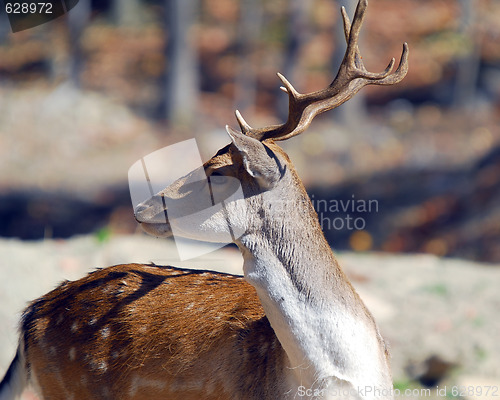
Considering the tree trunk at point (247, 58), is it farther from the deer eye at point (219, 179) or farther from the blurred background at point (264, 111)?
the deer eye at point (219, 179)

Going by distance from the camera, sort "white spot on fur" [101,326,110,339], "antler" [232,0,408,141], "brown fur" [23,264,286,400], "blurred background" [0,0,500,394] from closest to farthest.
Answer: "antler" [232,0,408,141] → "brown fur" [23,264,286,400] → "white spot on fur" [101,326,110,339] → "blurred background" [0,0,500,394]

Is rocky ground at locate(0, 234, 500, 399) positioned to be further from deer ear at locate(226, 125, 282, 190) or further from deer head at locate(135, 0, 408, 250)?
deer ear at locate(226, 125, 282, 190)

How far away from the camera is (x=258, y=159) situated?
2.90 meters

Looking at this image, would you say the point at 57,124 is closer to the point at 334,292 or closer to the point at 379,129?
the point at 379,129

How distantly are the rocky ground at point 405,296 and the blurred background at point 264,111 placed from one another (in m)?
3.72

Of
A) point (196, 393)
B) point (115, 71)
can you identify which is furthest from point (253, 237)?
point (115, 71)

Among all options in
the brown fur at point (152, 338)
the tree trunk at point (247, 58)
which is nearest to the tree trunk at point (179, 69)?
the tree trunk at point (247, 58)

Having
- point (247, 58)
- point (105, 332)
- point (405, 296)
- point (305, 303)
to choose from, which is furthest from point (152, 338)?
point (247, 58)

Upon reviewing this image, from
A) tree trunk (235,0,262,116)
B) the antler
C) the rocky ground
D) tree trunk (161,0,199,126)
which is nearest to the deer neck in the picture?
the antler

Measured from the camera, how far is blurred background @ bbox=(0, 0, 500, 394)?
37.4 feet

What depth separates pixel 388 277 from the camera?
6680 mm

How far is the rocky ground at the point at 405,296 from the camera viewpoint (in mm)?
5418

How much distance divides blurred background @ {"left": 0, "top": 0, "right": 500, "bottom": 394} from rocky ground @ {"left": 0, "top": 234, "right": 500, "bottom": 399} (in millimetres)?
3721

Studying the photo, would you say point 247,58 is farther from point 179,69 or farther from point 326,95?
point 326,95
